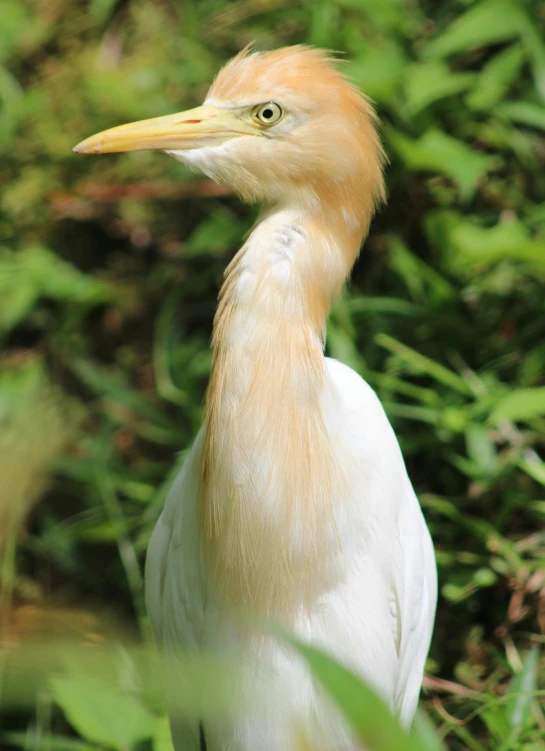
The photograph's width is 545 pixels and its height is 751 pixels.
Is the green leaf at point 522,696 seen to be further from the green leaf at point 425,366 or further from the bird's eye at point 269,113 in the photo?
the bird's eye at point 269,113

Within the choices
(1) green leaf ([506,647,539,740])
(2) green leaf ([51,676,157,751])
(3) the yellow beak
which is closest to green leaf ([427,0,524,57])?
(3) the yellow beak

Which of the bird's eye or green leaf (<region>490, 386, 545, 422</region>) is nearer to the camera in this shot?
the bird's eye

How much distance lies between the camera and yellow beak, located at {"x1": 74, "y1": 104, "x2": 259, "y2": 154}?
1.18 m

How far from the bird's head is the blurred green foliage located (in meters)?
0.50

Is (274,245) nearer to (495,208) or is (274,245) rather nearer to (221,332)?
(221,332)

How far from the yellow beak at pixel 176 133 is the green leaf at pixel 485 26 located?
82 centimetres

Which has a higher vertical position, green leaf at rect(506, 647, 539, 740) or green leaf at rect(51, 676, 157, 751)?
green leaf at rect(506, 647, 539, 740)

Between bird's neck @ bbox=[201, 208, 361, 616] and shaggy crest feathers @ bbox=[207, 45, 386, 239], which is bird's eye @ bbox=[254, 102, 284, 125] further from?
bird's neck @ bbox=[201, 208, 361, 616]

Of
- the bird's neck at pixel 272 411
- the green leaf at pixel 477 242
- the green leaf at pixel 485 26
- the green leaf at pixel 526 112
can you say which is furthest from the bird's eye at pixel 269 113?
the green leaf at pixel 526 112

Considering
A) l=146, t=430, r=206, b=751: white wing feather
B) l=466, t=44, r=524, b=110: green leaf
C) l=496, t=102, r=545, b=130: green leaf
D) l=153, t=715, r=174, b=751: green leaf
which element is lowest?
l=153, t=715, r=174, b=751: green leaf

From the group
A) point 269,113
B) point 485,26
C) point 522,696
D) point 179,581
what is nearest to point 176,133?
point 269,113

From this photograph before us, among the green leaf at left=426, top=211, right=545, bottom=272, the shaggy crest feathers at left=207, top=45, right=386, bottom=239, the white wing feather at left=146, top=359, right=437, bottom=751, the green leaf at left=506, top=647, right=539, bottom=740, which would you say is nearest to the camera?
the shaggy crest feathers at left=207, top=45, right=386, bottom=239

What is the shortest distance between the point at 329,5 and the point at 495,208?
1.95 feet

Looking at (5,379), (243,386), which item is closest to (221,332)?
(243,386)
